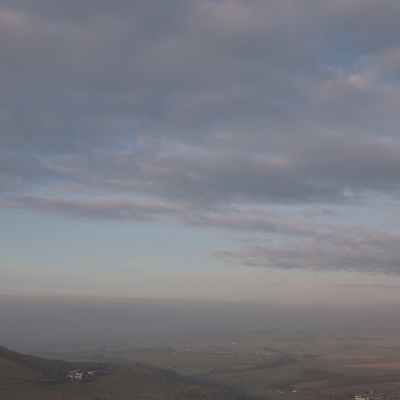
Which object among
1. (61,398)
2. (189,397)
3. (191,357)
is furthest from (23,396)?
(191,357)

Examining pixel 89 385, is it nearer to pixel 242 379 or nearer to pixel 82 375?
pixel 82 375

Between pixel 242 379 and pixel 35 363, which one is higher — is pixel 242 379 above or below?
below

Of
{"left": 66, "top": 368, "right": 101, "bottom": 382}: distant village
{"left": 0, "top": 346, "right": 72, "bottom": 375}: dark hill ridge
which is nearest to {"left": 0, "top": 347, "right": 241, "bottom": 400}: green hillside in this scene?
{"left": 0, "top": 346, "right": 72, "bottom": 375}: dark hill ridge

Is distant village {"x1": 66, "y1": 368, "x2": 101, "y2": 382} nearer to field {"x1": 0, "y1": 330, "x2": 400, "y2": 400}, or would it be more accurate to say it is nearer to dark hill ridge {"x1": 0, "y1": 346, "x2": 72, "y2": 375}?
field {"x1": 0, "y1": 330, "x2": 400, "y2": 400}

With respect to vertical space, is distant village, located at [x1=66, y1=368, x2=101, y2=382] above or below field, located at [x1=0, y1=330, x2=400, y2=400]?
above

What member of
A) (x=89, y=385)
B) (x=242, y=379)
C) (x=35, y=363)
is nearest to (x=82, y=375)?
(x=89, y=385)

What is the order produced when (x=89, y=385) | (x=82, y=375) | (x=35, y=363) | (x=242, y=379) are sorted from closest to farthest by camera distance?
1. (x=89, y=385)
2. (x=82, y=375)
3. (x=35, y=363)
4. (x=242, y=379)

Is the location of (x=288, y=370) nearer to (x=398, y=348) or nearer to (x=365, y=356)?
(x=365, y=356)

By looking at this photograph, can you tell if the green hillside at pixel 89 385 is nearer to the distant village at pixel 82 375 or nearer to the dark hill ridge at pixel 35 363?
the dark hill ridge at pixel 35 363

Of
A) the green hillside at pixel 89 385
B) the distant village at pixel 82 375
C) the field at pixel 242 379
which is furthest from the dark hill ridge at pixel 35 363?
the field at pixel 242 379

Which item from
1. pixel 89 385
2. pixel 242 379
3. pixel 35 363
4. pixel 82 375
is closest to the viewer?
pixel 89 385

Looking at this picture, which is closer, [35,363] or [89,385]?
[89,385]
